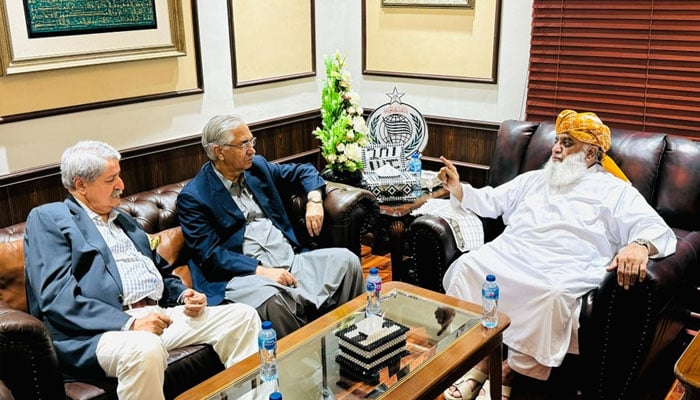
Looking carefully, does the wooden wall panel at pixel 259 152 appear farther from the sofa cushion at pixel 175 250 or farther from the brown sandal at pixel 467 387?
the brown sandal at pixel 467 387

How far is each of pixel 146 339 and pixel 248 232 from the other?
34.3 inches

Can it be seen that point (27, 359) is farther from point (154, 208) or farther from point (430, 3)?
point (430, 3)

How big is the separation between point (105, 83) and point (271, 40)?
113 centimetres

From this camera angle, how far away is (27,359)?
187 cm

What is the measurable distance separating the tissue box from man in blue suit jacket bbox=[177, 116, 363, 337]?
54 centimetres

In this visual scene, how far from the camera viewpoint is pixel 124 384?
2.03 metres

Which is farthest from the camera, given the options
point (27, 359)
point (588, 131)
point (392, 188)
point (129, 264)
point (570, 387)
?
point (392, 188)

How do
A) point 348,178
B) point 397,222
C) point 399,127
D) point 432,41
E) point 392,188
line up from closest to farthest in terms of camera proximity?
point 397,222
point 392,188
point 348,178
point 399,127
point 432,41

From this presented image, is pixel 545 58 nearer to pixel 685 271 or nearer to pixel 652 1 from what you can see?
pixel 652 1

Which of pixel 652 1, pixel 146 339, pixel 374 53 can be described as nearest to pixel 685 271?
pixel 652 1

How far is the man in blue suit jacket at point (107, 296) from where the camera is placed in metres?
2.06

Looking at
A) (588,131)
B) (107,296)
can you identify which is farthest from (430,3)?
(107,296)

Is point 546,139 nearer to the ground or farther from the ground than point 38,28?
nearer to the ground

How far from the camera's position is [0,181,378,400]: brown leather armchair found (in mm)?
1862
